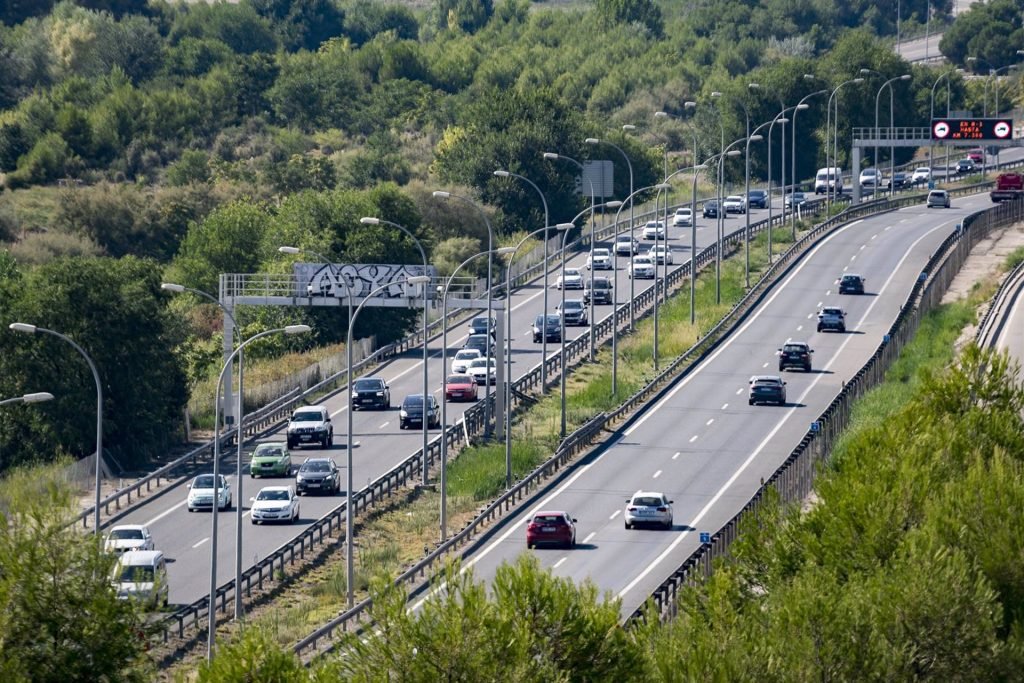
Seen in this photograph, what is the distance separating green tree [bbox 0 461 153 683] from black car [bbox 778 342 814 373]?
58.0 m

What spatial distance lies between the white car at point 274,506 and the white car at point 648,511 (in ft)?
36.0

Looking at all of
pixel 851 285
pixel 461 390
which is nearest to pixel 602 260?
pixel 851 285

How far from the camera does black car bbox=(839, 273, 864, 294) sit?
373 ft

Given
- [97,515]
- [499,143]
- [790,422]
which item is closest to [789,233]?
[499,143]

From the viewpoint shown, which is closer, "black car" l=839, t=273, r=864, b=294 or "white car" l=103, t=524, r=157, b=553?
"white car" l=103, t=524, r=157, b=553

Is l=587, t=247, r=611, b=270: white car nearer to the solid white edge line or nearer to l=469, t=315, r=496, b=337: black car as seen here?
l=469, t=315, r=496, b=337: black car

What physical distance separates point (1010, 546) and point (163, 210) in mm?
113515

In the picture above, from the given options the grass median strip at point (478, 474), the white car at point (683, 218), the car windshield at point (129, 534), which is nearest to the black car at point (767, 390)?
the grass median strip at point (478, 474)

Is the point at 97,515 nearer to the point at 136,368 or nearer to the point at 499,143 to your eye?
the point at 136,368

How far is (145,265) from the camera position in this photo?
95.1 metres

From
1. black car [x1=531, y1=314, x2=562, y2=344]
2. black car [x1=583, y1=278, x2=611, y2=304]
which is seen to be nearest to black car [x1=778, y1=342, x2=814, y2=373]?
black car [x1=531, y1=314, x2=562, y2=344]

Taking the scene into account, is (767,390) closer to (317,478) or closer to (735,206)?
(317,478)

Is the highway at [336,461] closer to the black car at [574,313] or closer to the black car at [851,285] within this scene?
the black car at [574,313]

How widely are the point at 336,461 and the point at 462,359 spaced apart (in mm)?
15394
